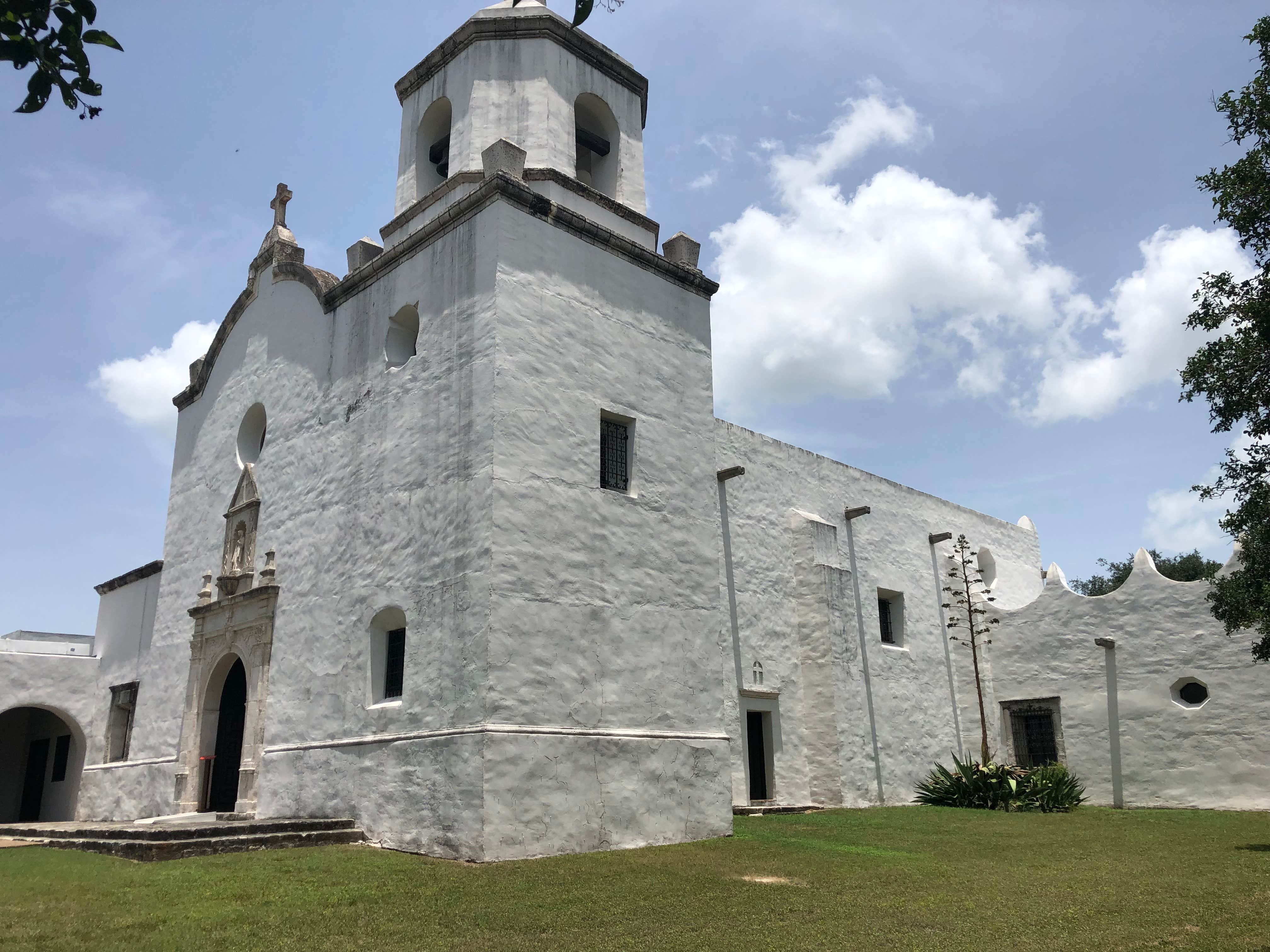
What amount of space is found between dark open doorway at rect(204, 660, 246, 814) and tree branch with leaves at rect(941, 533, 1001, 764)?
1289cm

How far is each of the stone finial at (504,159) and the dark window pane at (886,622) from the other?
36.3 ft

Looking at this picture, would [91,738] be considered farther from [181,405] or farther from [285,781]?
[285,781]

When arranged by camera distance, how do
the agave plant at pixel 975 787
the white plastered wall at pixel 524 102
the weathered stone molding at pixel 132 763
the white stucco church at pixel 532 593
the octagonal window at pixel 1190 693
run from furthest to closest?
the octagonal window at pixel 1190 693, the agave plant at pixel 975 787, the weathered stone molding at pixel 132 763, the white plastered wall at pixel 524 102, the white stucco church at pixel 532 593

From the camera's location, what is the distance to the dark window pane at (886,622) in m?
18.6

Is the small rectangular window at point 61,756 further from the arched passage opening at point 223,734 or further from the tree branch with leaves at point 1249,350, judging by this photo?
the tree branch with leaves at point 1249,350

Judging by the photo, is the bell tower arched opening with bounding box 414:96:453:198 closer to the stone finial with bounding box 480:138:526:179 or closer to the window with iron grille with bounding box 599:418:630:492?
the stone finial with bounding box 480:138:526:179

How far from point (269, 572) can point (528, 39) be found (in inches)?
324

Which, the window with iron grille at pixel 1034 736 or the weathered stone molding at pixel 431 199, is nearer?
the weathered stone molding at pixel 431 199

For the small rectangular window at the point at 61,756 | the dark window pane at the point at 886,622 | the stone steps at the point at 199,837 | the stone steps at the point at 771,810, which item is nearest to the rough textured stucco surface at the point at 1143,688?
the dark window pane at the point at 886,622

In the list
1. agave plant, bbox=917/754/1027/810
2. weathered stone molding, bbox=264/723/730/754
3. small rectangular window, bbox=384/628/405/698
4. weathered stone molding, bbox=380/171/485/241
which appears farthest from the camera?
agave plant, bbox=917/754/1027/810

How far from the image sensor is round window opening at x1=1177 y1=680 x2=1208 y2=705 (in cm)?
1680

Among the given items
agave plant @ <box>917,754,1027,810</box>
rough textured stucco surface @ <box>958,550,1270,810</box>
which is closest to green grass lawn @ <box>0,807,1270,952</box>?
agave plant @ <box>917,754,1027,810</box>

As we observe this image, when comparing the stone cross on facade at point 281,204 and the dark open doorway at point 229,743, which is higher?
the stone cross on facade at point 281,204

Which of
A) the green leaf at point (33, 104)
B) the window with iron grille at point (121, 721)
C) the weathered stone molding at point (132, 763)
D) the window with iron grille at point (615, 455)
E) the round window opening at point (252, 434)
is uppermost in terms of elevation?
the round window opening at point (252, 434)
